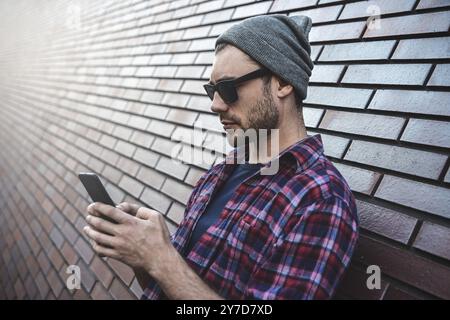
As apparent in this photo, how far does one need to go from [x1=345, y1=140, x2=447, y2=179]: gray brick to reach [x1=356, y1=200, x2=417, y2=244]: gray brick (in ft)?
0.58

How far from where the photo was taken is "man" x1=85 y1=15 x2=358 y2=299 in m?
1.08

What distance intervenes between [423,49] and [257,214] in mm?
1003

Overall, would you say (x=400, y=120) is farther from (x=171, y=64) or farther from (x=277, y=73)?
(x=171, y=64)

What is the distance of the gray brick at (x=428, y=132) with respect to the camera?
4.19ft

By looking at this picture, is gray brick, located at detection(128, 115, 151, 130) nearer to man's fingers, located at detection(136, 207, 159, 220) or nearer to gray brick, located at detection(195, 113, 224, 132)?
gray brick, located at detection(195, 113, 224, 132)

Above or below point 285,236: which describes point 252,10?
above

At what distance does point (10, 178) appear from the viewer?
239 inches

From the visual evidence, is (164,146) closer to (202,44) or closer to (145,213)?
(202,44)

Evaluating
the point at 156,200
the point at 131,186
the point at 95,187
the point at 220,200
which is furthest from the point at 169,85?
the point at 95,187

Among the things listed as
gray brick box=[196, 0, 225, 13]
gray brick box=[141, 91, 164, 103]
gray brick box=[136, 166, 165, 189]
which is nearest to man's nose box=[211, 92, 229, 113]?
gray brick box=[136, 166, 165, 189]

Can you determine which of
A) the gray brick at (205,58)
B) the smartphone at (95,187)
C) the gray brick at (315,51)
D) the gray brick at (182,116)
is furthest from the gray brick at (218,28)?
the smartphone at (95,187)

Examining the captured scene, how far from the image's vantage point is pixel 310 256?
1057mm

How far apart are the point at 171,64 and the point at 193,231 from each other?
2.14 metres
